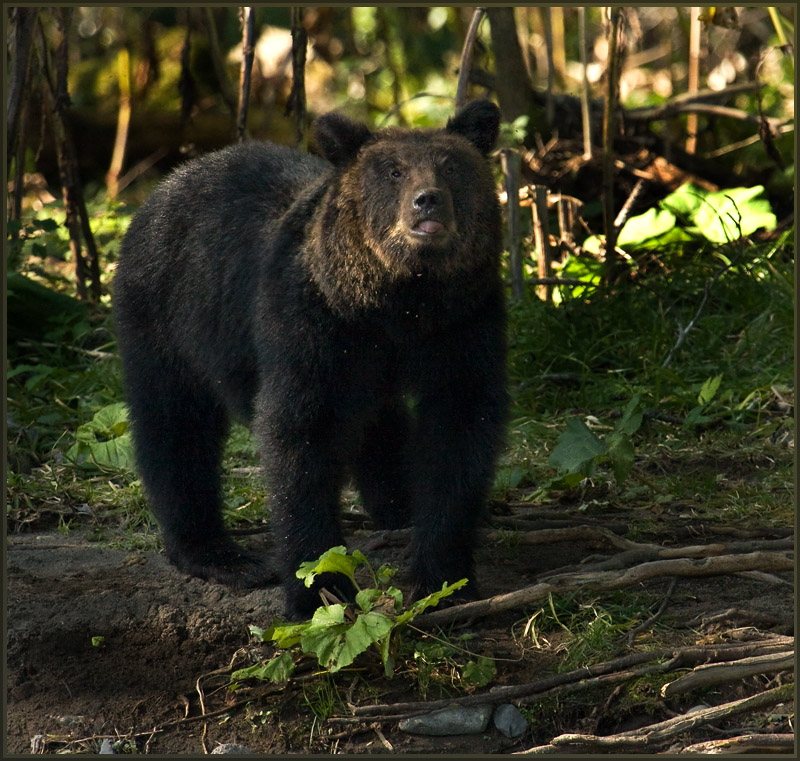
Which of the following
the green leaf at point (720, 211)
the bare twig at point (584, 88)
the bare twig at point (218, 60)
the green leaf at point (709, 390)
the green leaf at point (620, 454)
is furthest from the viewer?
the bare twig at point (218, 60)

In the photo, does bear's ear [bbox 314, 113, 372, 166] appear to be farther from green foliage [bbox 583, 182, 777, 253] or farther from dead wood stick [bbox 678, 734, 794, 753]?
green foliage [bbox 583, 182, 777, 253]

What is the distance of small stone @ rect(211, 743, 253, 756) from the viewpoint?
11.4 ft

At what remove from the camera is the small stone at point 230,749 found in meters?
3.49

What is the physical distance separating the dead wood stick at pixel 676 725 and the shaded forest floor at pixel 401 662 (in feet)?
0.05

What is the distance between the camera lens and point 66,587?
172 inches

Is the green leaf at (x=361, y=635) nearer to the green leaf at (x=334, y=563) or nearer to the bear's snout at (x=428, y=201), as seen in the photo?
the green leaf at (x=334, y=563)

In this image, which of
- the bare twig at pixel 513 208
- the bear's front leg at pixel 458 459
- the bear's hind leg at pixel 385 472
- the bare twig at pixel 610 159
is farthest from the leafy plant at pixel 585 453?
the bare twig at pixel 610 159

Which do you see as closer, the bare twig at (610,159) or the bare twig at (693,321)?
the bare twig at (693,321)

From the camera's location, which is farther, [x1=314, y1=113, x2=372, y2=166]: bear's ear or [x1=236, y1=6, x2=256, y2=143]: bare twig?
[x1=236, y1=6, x2=256, y2=143]: bare twig

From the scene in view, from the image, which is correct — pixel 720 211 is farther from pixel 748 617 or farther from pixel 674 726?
pixel 674 726

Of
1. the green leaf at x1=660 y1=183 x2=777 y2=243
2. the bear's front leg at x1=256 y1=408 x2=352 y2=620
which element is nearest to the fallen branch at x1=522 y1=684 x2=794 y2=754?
the bear's front leg at x1=256 y1=408 x2=352 y2=620

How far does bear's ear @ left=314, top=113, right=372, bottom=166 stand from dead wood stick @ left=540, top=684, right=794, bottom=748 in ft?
7.55

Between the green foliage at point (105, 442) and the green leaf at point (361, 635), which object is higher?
the green foliage at point (105, 442)

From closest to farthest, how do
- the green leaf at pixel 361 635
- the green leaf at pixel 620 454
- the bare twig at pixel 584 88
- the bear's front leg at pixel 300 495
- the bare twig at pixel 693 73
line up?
1. the green leaf at pixel 361 635
2. the bear's front leg at pixel 300 495
3. the green leaf at pixel 620 454
4. the bare twig at pixel 584 88
5. the bare twig at pixel 693 73
